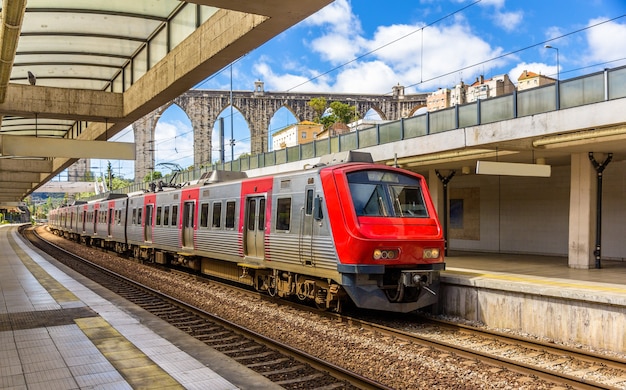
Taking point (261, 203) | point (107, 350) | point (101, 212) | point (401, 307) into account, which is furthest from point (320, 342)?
point (101, 212)

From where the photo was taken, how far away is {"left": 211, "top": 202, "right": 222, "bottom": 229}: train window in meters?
15.5

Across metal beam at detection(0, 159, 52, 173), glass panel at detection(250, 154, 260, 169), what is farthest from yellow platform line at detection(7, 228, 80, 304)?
metal beam at detection(0, 159, 52, 173)

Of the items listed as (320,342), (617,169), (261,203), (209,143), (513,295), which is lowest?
(320,342)

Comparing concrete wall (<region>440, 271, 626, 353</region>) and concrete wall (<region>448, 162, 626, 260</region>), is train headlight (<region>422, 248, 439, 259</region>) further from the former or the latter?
concrete wall (<region>448, 162, 626, 260</region>)

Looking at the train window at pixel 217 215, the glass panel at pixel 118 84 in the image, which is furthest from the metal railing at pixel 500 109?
the glass panel at pixel 118 84

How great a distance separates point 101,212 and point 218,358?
25.7 meters

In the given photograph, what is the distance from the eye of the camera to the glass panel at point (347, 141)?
21108 mm

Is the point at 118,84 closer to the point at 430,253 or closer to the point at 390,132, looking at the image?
the point at 390,132

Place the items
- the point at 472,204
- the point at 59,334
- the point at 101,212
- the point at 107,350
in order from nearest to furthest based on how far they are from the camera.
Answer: the point at 107,350, the point at 59,334, the point at 472,204, the point at 101,212

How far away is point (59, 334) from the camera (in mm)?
8461

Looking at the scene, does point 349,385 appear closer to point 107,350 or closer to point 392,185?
point 107,350

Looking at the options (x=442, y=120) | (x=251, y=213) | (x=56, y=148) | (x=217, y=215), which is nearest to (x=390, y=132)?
(x=442, y=120)

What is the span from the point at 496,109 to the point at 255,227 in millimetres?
7483

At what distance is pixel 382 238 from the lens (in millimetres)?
10164
